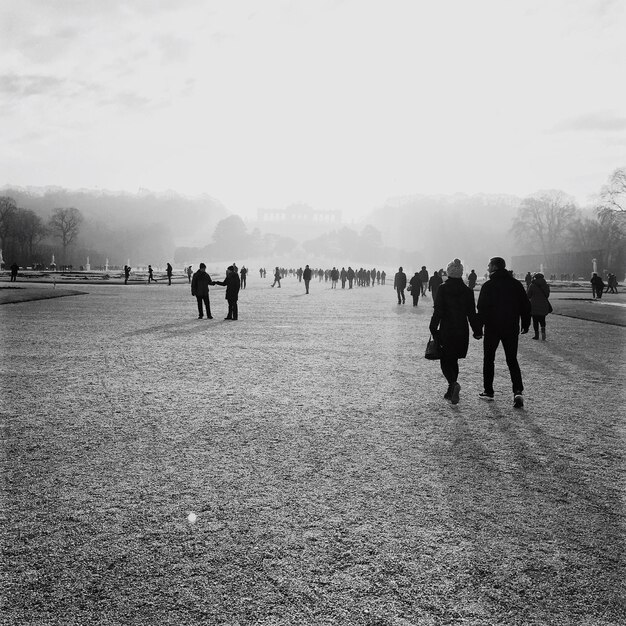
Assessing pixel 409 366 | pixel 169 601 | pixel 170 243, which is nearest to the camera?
pixel 169 601

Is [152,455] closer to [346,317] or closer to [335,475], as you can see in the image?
[335,475]

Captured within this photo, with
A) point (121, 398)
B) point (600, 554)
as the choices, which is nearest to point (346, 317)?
point (121, 398)

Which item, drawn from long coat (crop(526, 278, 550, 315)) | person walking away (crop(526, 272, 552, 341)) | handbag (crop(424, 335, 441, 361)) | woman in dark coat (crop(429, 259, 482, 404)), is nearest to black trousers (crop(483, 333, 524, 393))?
woman in dark coat (crop(429, 259, 482, 404))

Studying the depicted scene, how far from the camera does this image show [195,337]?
14266 millimetres

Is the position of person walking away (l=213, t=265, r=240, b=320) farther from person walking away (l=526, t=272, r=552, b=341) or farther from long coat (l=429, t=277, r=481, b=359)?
long coat (l=429, t=277, r=481, b=359)

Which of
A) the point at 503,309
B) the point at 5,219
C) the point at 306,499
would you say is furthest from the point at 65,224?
the point at 306,499

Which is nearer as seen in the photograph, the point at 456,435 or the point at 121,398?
the point at 456,435

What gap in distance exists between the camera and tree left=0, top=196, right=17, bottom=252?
322 feet

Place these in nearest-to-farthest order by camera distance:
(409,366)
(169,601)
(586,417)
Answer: (169,601) → (586,417) → (409,366)

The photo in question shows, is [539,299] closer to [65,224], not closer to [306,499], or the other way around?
[306,499]

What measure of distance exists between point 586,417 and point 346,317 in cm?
1429

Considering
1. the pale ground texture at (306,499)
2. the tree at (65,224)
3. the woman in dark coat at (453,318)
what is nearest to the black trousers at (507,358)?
the woman in dark coat at (453,318)

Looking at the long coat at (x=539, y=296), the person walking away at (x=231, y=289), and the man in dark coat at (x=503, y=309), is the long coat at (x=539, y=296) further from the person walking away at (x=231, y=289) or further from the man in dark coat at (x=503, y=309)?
the person walking away at (x=231, y=289)

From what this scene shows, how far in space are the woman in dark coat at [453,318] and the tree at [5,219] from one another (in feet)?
340
